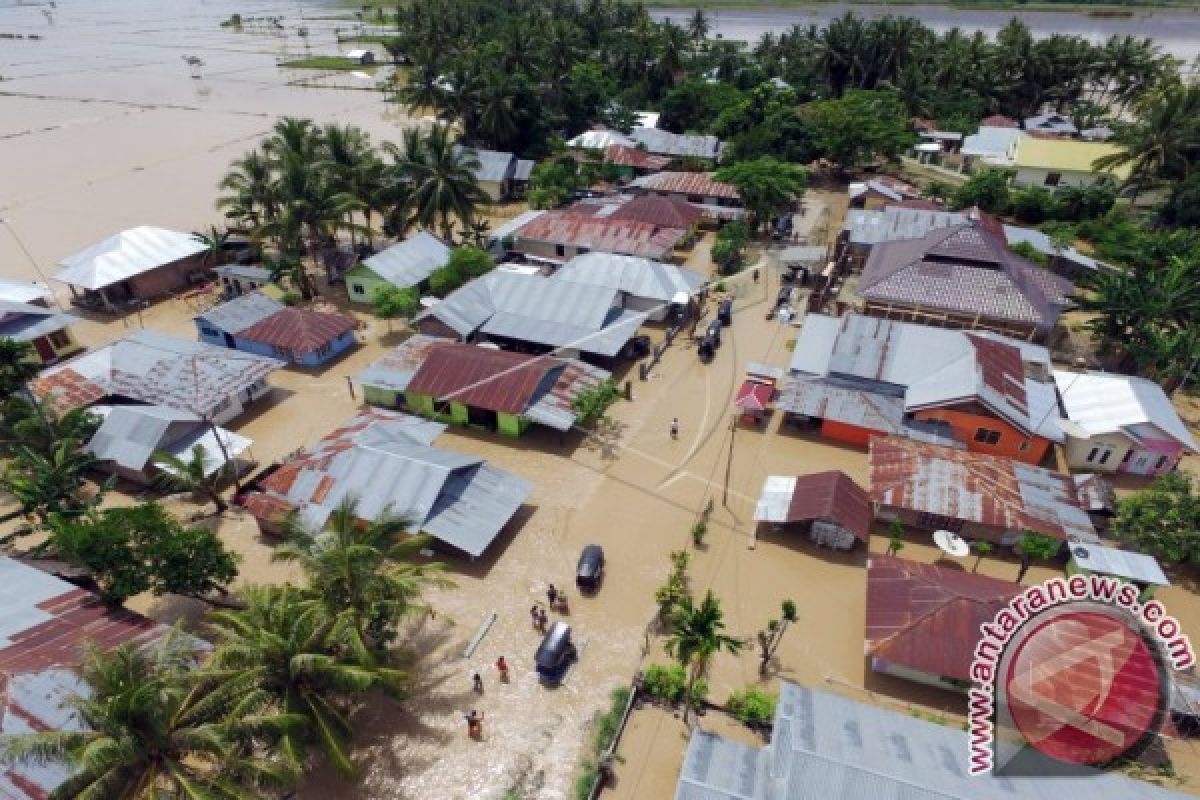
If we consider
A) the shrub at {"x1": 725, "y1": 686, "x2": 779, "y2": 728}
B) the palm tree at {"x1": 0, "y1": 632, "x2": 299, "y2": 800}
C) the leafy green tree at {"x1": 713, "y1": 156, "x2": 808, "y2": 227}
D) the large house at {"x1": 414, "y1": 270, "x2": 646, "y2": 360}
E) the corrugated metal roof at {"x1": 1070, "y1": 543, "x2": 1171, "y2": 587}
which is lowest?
the shrub at {"x1": 725, "y1": 686, "x2": 779, "y2": 728}

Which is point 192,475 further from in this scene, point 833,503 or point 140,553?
point 833,503

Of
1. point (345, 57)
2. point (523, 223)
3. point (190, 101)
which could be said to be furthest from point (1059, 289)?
point (345, 57)

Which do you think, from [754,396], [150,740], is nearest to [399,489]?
[150,740]

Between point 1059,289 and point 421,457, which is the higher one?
point 1059,289

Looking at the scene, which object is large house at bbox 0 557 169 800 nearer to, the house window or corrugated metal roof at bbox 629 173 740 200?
the house window

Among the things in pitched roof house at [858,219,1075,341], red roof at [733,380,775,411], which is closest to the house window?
red roof at [733,380,775,411]

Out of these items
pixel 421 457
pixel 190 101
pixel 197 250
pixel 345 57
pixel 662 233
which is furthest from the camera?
pixel 345 57

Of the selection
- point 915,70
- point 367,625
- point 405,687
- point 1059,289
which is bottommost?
point 405,687

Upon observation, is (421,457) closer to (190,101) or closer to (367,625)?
(367,625)
